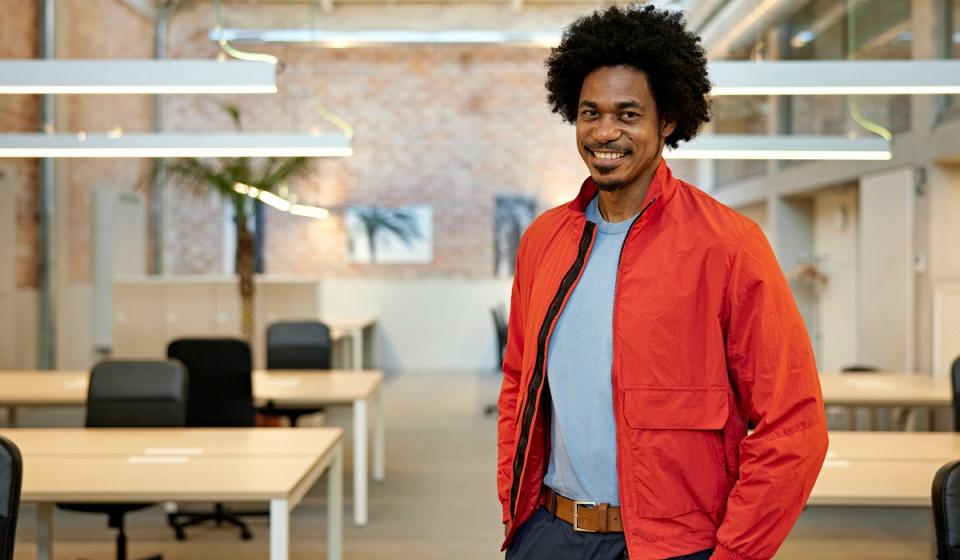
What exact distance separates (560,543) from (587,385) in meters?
0.29

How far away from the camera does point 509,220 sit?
12992 mm

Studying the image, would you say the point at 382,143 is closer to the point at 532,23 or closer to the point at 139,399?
the point at 532,23

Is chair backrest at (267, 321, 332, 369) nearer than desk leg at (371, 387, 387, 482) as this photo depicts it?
No

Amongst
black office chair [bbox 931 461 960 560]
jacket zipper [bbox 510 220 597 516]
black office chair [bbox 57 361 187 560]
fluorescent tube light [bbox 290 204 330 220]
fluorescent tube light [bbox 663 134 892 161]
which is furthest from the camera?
fluorescent tube light [bbox 290 204 330 220]

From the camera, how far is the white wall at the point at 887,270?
703 cm

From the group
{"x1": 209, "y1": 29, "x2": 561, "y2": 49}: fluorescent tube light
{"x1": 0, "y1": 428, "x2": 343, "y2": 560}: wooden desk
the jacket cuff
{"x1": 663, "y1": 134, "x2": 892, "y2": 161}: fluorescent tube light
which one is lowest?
{"x1": 0, "y1": 428, "x2": 343, "y2": 560}: wooden desk

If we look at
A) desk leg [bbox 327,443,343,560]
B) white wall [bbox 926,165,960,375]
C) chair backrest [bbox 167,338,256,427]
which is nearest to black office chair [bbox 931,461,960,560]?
desk leg [bbox 327,443,343,560]

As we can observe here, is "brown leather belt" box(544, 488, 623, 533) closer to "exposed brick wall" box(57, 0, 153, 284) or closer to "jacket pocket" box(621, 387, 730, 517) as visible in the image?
"jacket pocket" box(621, 387, 730, 517)

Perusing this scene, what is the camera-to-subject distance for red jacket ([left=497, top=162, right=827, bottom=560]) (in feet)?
4.86

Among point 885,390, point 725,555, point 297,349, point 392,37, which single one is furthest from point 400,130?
point 725,555

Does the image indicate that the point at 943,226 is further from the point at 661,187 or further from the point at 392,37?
the point at 392,37

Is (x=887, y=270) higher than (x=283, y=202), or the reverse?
(x=283, y=202)

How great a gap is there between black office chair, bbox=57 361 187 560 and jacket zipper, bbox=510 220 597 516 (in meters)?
2.72

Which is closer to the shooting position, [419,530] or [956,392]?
[956,392]
